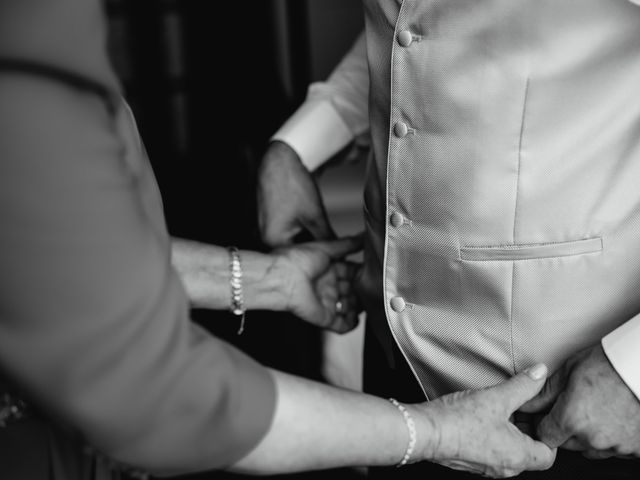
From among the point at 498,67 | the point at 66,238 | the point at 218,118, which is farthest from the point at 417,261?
the point at 218,118

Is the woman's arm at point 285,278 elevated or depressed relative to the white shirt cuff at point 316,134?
depressed

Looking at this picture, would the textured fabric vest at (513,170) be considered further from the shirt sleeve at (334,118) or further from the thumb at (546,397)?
the shirt sleeve at (334,118)

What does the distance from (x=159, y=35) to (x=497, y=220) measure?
9.20 ft

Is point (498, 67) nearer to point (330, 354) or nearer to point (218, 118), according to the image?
point (330, 354)

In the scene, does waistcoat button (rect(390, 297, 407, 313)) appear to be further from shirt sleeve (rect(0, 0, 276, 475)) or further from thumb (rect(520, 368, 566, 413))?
shirt sleeve (rect(0, 0, 276, 475))

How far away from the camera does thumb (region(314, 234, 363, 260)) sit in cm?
162

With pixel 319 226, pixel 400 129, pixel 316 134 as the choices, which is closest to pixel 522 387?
pixel 400 129

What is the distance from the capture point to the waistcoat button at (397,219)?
129cm

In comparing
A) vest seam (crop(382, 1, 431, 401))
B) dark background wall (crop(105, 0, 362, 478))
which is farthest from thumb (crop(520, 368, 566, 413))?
dark background wall (crop(105, 0, 362, 478))

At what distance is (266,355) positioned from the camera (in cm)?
255

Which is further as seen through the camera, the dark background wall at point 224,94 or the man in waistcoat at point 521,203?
the dark background wall at point 224,94

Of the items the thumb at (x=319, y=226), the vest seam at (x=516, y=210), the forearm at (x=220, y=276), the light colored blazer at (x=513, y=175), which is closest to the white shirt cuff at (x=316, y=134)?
the thumb at (x=319, y=226)

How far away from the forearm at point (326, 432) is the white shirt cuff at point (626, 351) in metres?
0.27

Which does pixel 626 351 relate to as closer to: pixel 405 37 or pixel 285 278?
pixel 405 37
